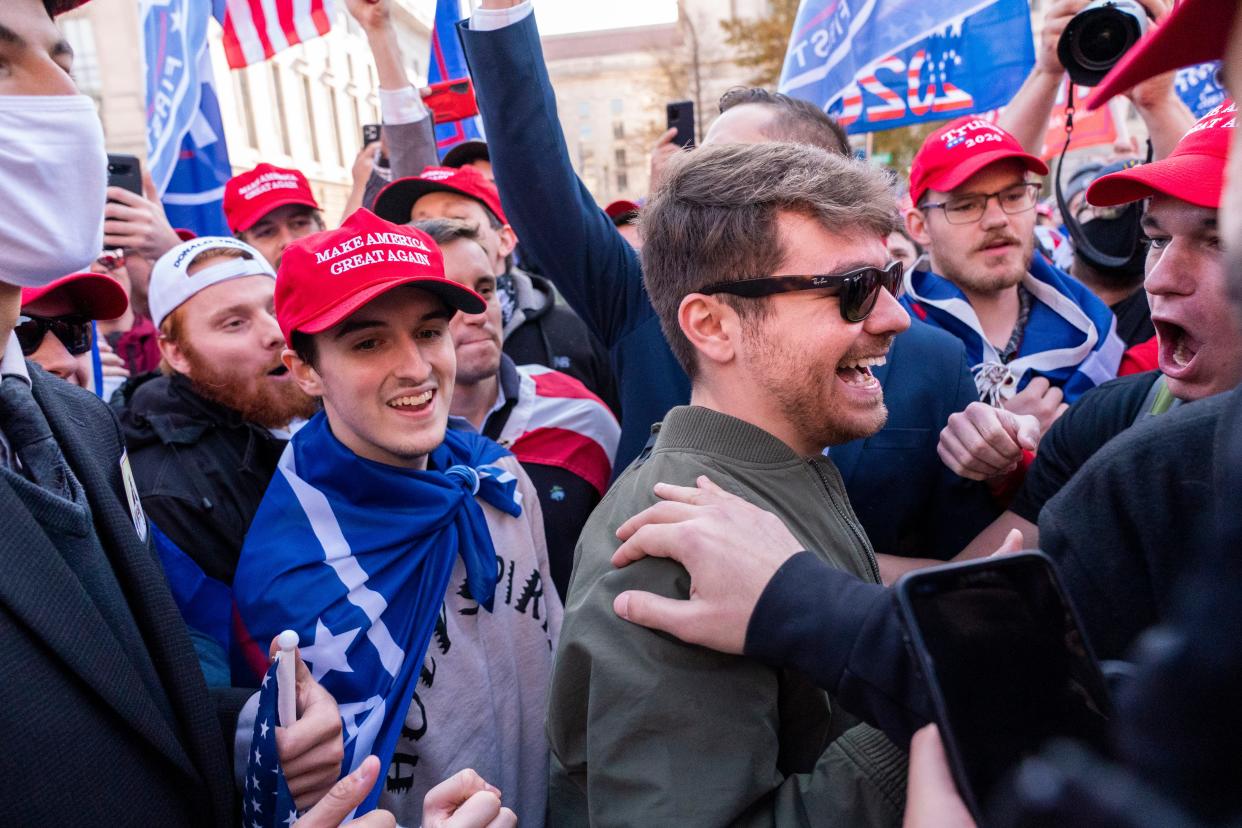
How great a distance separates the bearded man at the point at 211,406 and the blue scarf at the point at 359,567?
343mm

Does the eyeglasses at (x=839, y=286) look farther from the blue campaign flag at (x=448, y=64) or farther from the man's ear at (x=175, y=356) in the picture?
the blue campaign flag at (x=448, y=64)

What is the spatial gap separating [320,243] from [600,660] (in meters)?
1.50

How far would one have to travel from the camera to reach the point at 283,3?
5.44 meters

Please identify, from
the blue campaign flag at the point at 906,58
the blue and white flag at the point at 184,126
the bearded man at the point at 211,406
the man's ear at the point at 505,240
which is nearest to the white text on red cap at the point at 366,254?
the bearded man at the point at 211,406

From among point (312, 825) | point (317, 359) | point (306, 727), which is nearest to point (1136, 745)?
point (312, 825)

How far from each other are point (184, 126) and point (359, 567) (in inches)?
165

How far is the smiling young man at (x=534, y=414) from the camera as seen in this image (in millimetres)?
2949

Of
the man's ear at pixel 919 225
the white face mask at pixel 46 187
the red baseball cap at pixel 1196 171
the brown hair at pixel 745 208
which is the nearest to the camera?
the white face mask at pixel 46 187

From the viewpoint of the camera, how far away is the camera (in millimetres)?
2986

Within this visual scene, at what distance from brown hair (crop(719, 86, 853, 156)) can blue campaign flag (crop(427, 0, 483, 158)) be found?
365 centimetres

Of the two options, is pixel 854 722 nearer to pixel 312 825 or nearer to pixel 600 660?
pixel 600 660

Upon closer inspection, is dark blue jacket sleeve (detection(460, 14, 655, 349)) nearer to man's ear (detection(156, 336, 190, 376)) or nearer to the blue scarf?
the blue scarf

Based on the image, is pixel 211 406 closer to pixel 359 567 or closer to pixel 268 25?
pixel 359 567

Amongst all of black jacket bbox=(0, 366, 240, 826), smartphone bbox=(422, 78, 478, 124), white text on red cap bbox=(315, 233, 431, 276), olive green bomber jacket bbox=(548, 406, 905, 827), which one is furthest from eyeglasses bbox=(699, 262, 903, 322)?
smartphone bbox=(422, 78, 478, 124)
